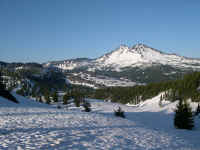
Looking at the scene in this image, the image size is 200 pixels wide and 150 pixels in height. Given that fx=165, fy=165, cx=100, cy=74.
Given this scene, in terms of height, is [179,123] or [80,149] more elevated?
[80,149]

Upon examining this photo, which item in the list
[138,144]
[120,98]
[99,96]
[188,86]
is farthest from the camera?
[99,96]

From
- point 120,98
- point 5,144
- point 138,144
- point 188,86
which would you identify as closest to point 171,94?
point 188,86

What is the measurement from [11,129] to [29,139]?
294cm

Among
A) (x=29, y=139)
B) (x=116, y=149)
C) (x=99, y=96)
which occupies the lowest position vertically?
(x=99, y=96)

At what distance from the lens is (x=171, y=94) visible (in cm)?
10469

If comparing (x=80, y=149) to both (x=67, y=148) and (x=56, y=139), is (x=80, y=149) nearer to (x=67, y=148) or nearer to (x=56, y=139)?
(x=67, y=148)

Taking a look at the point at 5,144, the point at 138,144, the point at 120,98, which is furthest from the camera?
the point at 120,98

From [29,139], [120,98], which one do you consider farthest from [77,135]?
[120,98]

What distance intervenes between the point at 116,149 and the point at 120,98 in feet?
533

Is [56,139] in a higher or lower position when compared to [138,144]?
higher

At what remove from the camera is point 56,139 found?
37.0 ft

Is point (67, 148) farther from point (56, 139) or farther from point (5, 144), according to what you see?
point (5, 144)

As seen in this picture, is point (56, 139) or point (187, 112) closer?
point (56, 139)

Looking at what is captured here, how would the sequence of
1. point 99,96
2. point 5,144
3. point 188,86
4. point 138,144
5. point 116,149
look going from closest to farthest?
point 5,144 → point 116,149 → point 138,144 → point 188,86 → point 99,96
